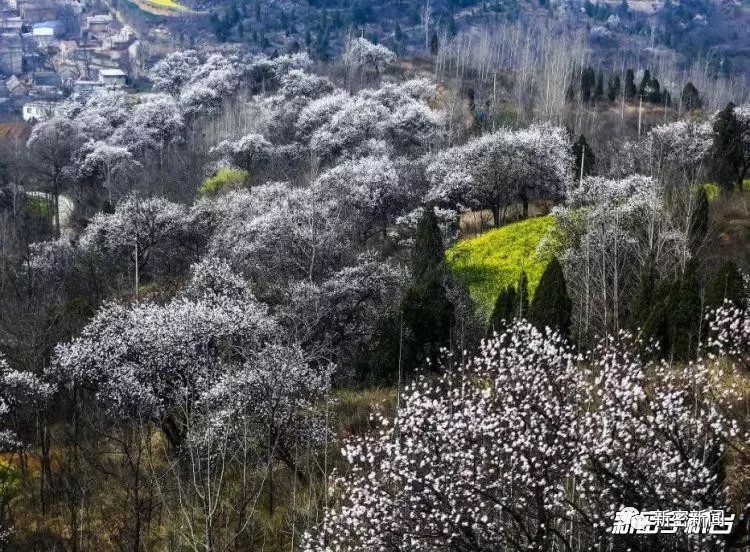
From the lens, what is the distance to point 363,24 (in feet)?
376

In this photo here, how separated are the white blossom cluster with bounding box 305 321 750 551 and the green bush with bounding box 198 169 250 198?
3255 centimetres

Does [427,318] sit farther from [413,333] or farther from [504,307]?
Answer: [504,307]

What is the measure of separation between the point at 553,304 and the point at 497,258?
8340mm

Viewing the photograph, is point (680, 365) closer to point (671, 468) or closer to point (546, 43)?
point (671, 468)

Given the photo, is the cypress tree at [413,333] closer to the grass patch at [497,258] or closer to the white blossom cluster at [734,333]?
the grass patch at [497,258]

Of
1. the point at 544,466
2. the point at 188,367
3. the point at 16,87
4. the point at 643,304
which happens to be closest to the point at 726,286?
the point at 643,304

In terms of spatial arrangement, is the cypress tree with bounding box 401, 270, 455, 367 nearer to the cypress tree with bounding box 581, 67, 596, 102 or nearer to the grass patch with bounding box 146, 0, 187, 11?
the cypress tree with bounding box 581, 67, 596, 102

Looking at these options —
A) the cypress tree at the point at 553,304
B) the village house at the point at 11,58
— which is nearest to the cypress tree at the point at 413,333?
the cypress tree at the point at 553,304

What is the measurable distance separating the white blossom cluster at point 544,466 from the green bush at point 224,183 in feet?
107

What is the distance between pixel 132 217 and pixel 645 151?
23.7m

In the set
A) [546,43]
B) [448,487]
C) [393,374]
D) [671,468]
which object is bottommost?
[393,374]

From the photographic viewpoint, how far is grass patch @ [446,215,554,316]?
26.7m

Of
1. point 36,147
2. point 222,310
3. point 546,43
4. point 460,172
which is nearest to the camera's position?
point 222,310

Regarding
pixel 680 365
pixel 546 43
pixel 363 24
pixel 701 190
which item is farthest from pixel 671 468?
pixel 363 24
